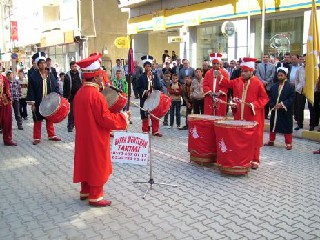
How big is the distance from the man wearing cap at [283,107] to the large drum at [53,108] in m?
4.68

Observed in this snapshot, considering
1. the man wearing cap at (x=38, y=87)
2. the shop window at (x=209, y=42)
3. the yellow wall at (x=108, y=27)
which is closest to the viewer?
the man wearing cap at (x=38, y=87)

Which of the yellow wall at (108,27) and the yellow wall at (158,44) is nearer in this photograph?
the yellow wall at (158,44)

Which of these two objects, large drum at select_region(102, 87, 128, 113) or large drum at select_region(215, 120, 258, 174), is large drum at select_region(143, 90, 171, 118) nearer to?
large drum at select_region(215, 120, 258, 174)

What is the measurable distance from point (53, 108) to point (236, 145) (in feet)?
14.0

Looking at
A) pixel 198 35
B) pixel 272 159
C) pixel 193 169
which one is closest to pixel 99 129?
pixel 193 169

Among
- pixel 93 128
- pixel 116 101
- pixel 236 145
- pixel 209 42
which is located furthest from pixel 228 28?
pixel 93 128

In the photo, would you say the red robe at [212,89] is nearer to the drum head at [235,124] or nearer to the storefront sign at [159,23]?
the drum head at [235,124]

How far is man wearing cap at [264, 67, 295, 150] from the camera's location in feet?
28.2

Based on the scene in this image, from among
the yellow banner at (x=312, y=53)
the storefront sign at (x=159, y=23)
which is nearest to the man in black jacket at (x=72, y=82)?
the yellow banner at (x=312, y=53)

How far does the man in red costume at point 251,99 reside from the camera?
23.1 feet

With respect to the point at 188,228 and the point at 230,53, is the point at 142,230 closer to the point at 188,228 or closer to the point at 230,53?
the point at 188,228

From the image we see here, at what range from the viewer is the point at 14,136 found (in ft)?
34.5

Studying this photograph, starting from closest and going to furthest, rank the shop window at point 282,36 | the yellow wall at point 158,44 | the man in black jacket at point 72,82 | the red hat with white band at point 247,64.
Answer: the red hat with white band at point 247,64 → the man in black jacket at point 72,82 → the shop window at point 282,36 → the yellow wall at point 158,44

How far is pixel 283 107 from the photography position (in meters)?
8.58
